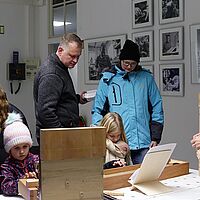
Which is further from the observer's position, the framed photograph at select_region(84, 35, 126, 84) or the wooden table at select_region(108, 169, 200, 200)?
the framed photograph at select_region(84, 35, 126, 84)

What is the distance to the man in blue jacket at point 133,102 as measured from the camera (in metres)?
2.98

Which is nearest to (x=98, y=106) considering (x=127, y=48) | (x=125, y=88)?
(x=125, y=88)

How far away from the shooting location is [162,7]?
4184 mm

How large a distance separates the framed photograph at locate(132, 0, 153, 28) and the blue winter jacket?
1422mm

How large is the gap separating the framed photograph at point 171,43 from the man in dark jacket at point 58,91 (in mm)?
1555

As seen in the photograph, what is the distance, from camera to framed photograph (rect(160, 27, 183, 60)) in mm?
4007

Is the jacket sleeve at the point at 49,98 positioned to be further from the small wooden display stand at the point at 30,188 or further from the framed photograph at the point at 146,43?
the framed photograph at the point at 146,43

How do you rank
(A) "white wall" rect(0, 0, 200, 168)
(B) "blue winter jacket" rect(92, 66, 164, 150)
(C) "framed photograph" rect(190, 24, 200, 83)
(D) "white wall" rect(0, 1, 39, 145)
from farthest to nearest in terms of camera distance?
(D) "white wall" rect(0, 1, 39, 145), (A) "white wall" rect(0, 0, 200, 168), (C) "framed photograph" rect(190, 24, 200, 83), (B) "blue winter jacket" rect(92, 66, 164, 150)

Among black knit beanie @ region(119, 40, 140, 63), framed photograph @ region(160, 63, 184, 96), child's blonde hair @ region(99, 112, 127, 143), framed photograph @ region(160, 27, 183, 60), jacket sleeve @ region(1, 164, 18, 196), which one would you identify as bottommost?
jacket sleeve @ region(1, 164, 18, 196)

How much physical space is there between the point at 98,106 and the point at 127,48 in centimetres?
49

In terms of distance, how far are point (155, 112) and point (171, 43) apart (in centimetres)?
128

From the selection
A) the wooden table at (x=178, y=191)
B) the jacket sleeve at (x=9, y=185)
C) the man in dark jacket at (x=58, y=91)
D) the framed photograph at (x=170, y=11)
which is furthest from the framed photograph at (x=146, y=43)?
the jacket sleeve at (x=9, y=185)

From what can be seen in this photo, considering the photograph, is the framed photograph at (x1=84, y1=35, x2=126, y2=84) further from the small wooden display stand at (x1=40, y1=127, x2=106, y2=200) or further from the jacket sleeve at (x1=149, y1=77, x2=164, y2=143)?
the small wooden display stand at (x1=40, y1=127, x2=106, y2=200)

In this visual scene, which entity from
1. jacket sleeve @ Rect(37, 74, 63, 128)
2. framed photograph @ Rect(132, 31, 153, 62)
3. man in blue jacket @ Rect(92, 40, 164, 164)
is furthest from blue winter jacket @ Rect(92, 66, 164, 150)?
framed photograph @ Rect(132, 31, 153, 62)
